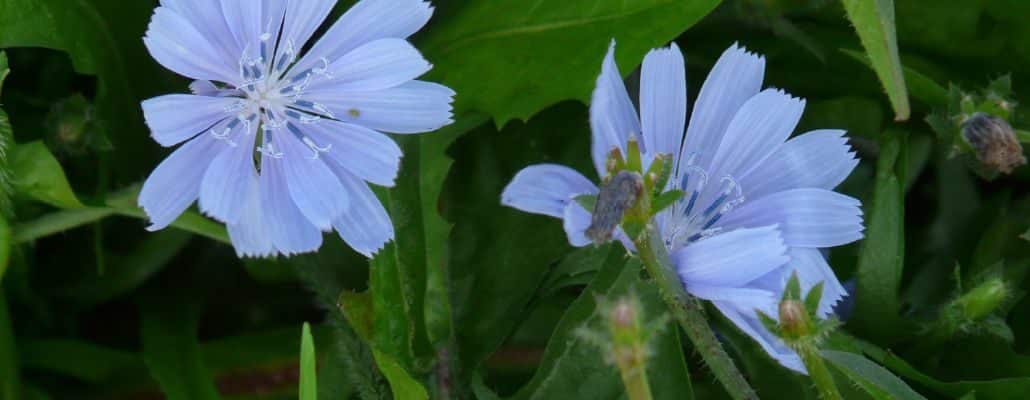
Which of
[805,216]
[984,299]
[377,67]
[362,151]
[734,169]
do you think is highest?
[377,67]

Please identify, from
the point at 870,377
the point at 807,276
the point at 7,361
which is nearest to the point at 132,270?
the point at 7,361

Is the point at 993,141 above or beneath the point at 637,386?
above

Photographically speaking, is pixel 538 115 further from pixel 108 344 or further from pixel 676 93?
pixel 108 344

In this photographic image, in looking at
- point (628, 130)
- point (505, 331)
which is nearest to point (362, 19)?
point (628, 130)

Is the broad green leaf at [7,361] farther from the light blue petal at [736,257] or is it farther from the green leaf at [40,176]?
the light blue petal at [736,257]

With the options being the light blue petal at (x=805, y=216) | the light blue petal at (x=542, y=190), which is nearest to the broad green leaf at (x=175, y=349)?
the light blue petal at (x=542, y=190)

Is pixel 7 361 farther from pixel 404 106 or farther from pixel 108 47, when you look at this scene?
pixel 404 106
